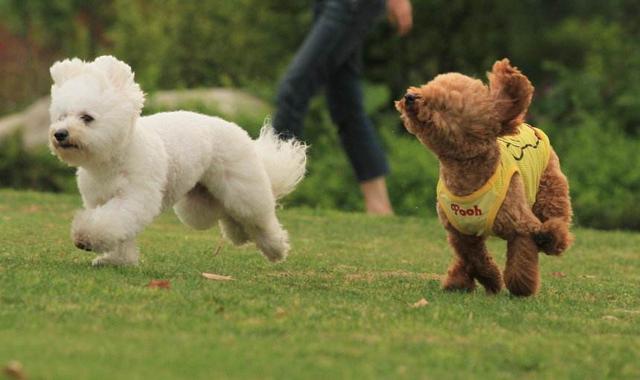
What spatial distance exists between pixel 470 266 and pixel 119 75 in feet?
6.48

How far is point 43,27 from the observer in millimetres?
21031

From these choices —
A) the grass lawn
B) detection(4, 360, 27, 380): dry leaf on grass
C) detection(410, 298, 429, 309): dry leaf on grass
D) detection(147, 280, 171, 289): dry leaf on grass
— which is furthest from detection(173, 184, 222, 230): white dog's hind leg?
detection(4, 360, 27, 380): dry leaf on grass

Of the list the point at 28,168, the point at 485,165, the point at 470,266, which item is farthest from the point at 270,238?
the point at 28,168

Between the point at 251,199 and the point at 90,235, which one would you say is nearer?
the point at 90,235

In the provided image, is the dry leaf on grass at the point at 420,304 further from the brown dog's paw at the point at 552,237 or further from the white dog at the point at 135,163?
the white dog at the point at 135,163

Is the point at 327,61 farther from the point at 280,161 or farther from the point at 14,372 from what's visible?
the point at 14,372

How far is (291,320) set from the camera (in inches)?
190

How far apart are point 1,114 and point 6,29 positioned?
402 centimetres

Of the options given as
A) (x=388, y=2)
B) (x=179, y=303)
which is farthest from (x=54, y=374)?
(x=388, y=2)

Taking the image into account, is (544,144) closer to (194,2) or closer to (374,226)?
(374,226)

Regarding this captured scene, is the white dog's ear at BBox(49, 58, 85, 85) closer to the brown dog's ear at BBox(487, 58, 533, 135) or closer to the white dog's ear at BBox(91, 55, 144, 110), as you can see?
the white dog's ear at BBox(91, 55, 144, 110)

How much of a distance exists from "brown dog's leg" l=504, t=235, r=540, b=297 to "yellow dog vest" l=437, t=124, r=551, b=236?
0.48ft

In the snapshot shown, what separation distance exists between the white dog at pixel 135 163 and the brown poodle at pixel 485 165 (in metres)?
1.30

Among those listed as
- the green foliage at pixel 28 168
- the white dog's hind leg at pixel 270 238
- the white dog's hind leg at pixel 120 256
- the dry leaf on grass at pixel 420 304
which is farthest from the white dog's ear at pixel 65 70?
the green foliage at pixel 28 168
